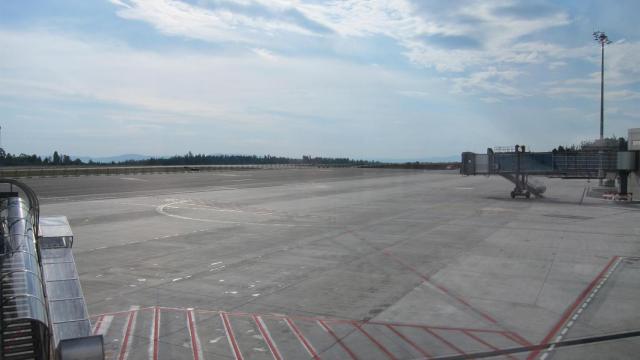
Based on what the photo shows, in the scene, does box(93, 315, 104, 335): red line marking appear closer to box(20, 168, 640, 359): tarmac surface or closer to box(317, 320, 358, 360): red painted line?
box(20, 168, 640, 359): tarmac surface

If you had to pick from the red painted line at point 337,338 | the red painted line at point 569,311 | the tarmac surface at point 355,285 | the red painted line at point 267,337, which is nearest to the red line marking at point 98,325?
the tarmac surface at point 355,285

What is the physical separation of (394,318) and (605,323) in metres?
5.39

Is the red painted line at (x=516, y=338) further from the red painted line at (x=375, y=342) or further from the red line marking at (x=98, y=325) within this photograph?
the red line marking at (x=98, y=325)

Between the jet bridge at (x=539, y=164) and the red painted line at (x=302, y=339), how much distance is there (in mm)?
45115

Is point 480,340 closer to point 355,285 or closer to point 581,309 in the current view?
point 581,309

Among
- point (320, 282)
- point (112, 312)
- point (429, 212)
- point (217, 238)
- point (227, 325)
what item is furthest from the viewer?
point (429, 212)

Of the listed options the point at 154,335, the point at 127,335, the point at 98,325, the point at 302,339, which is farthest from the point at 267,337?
the point at 98,325

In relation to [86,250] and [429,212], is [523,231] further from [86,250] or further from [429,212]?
[86,250]

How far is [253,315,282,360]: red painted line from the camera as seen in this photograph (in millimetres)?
11227

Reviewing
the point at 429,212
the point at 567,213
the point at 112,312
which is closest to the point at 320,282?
the point at 112,312

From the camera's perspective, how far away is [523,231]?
29641 millimetres

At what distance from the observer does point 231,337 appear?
12195mm

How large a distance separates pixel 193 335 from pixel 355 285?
635cm

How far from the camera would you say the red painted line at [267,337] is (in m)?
11.2
